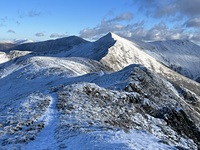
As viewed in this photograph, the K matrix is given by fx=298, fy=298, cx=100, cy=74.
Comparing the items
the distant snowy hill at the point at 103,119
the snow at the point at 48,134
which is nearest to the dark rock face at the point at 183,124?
the distant snowy hill at the point at 103,119

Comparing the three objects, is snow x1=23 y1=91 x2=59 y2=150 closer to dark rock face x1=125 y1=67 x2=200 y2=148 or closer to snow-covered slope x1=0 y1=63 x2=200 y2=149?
snow-covered slope x1=0 y1=63 x2=200 y2=149

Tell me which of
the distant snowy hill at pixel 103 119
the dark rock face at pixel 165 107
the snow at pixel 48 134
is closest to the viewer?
the distant snowy hill at pixel 103 119

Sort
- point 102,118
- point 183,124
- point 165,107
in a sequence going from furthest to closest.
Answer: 1. point 165,107
2. point 183,124
3. point 102,118

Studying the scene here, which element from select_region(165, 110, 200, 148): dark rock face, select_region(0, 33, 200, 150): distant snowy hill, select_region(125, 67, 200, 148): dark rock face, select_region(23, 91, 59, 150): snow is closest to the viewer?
select_region(0, 33, 200, 150): distant snowy hill

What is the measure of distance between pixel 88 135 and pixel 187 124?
2293 cm

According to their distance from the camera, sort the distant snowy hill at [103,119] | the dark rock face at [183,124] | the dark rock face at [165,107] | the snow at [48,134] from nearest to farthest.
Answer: the distant snowy hill at [103,119] < the snow at [48,134] < the dark rock face at [183,124] < the dark rock face at [165,107]

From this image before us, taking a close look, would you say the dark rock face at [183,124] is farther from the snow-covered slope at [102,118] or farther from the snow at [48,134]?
the snow at [48,134]

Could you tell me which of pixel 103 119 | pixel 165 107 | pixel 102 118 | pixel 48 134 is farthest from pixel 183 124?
pixel 48 134

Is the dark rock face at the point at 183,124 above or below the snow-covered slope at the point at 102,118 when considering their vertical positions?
below

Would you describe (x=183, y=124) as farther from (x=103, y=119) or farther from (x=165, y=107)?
(x=103, y=119)

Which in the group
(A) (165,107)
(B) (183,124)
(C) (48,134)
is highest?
(C) (48,134)

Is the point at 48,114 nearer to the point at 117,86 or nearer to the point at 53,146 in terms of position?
the point at 53,146

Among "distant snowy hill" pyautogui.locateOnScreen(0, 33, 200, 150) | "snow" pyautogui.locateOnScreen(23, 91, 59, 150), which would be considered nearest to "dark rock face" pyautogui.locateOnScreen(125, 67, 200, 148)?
"distant snowy hill" pyautogui.locateOnScreen(0, 33, 200, 150)

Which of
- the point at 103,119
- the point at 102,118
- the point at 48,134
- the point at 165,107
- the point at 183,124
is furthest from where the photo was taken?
the point at 165,107
